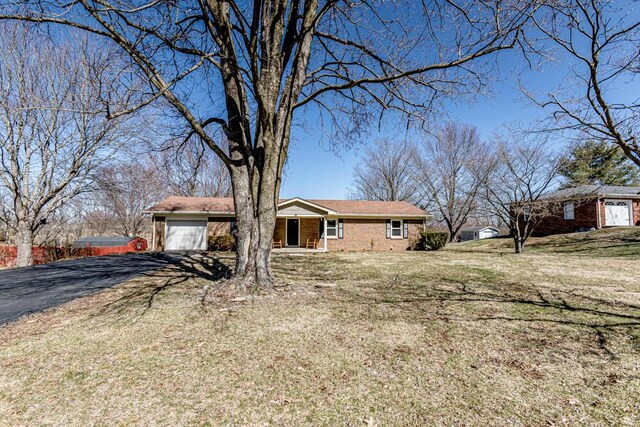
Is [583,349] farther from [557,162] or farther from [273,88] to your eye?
[557,162]

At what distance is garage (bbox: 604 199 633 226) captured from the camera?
21.4 meters

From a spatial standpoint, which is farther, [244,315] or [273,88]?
[273,88]

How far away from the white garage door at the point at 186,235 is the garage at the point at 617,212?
27.9 metres

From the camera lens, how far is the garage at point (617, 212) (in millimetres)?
21391

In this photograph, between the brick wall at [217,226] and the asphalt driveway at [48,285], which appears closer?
the asphalt driveway at [48,285]

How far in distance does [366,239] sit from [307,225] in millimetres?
4040

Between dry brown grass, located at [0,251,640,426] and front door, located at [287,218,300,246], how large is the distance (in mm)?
14434

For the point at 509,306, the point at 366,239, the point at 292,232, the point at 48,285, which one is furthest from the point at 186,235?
the point at 509,306

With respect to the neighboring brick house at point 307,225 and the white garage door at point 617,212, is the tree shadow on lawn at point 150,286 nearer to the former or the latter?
the neighboring brick house at point 307,225

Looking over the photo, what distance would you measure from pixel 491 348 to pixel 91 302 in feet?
22.5

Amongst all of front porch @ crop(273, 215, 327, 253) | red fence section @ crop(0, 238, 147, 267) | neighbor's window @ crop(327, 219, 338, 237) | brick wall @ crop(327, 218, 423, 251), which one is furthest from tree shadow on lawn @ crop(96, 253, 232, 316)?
brick wall @ crop(327, 218, 423, 251)

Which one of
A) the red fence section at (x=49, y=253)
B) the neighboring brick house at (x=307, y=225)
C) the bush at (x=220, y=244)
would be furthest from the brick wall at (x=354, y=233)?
the red fence section at (x=49, y=253)

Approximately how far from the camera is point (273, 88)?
20.9 ft

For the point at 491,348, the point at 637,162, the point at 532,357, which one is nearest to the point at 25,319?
the point at 491,348
